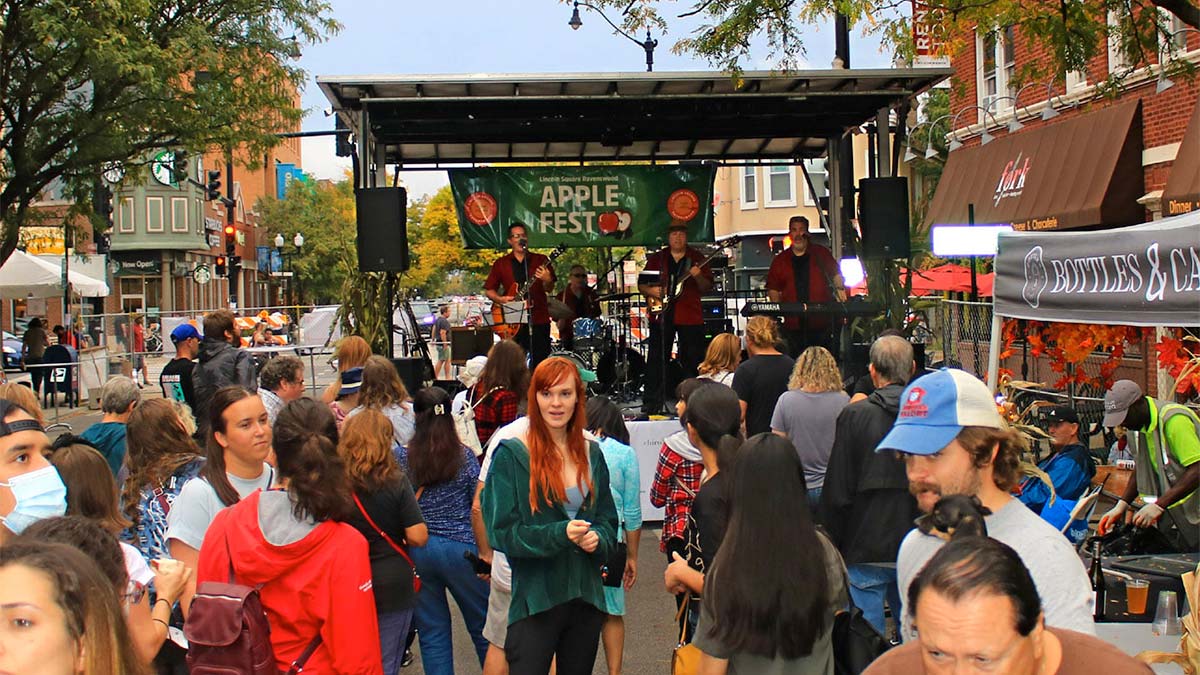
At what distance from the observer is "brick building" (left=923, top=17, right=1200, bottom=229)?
55.7 feet

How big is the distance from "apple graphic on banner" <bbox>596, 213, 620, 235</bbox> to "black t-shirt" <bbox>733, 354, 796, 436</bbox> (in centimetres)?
746

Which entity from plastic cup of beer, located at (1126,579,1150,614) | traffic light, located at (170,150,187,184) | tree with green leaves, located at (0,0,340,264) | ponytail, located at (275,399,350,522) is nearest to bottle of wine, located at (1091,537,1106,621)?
plastic cup of beer, located at (1126,579,1150,614)

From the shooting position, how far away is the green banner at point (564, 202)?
15242mm

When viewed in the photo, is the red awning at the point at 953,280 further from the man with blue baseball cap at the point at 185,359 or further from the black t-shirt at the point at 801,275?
the man with blue baseball cap at the point at 185,359

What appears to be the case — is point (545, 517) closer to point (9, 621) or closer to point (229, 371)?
point (9, 621)

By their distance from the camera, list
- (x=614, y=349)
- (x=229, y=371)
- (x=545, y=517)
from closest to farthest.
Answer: (x=545, y=517) → (x=229, y=371) → (x=614, y=349)

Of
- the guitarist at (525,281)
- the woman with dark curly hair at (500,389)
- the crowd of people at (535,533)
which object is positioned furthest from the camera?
the guitarist at (525,281)

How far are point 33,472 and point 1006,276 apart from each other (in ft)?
21.2

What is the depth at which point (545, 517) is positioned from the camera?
4645 mm

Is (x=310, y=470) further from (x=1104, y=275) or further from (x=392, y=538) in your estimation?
(x=1104, y=275)

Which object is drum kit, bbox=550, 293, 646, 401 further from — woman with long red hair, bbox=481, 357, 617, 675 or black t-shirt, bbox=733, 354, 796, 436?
woman with long red hair, bbox=481, 357, 617, 675

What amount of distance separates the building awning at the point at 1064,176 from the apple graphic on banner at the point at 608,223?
7.96 meters

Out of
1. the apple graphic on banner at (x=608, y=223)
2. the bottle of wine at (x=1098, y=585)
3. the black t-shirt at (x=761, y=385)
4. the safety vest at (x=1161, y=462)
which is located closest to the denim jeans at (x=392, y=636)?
the bottle of wine at (x=1098, y=585)

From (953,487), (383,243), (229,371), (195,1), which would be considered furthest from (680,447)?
(195,1)
